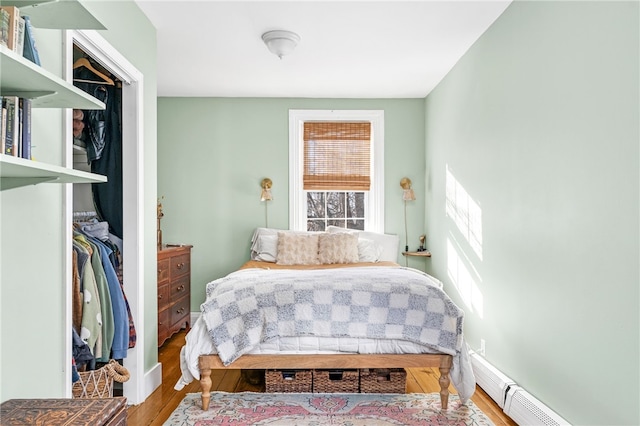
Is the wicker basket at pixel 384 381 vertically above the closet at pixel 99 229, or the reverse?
the closet at pixel 99 229

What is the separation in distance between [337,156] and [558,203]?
10.9ft

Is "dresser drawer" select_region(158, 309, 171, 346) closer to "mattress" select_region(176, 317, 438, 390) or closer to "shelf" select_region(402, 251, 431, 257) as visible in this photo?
"mattress" select_region(176, 317, 438, 390)

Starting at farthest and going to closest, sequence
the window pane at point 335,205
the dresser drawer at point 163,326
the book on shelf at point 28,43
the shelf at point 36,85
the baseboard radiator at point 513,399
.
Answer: the window pane at point 335,205 → the dresser drawer at point 163,326 → the baseboard radiator at point 513,399 → the book on shelf at point 28,43 → the shelf at point 36,85

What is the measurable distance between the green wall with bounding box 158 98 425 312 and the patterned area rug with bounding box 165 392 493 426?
92.5 inches

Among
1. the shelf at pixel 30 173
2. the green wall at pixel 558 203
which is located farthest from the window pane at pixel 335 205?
the shelf at pixel 30 173

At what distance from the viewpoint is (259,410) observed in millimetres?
2943

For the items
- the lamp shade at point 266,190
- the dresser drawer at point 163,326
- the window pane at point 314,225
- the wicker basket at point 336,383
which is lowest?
the wicker basket at point 336,383

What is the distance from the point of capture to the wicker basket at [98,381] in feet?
8.79

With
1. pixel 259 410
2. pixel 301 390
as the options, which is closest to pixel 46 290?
pixel 259 410

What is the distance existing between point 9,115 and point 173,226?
4.01 meters

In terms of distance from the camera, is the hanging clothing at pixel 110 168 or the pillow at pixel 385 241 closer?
the hanging clothing at pixel 110 168

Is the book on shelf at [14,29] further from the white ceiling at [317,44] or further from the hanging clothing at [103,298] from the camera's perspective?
the white ceiling at [317,44]

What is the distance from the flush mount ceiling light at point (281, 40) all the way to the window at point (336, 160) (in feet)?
6.28

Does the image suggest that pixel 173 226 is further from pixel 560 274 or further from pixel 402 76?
pixel 560 274
